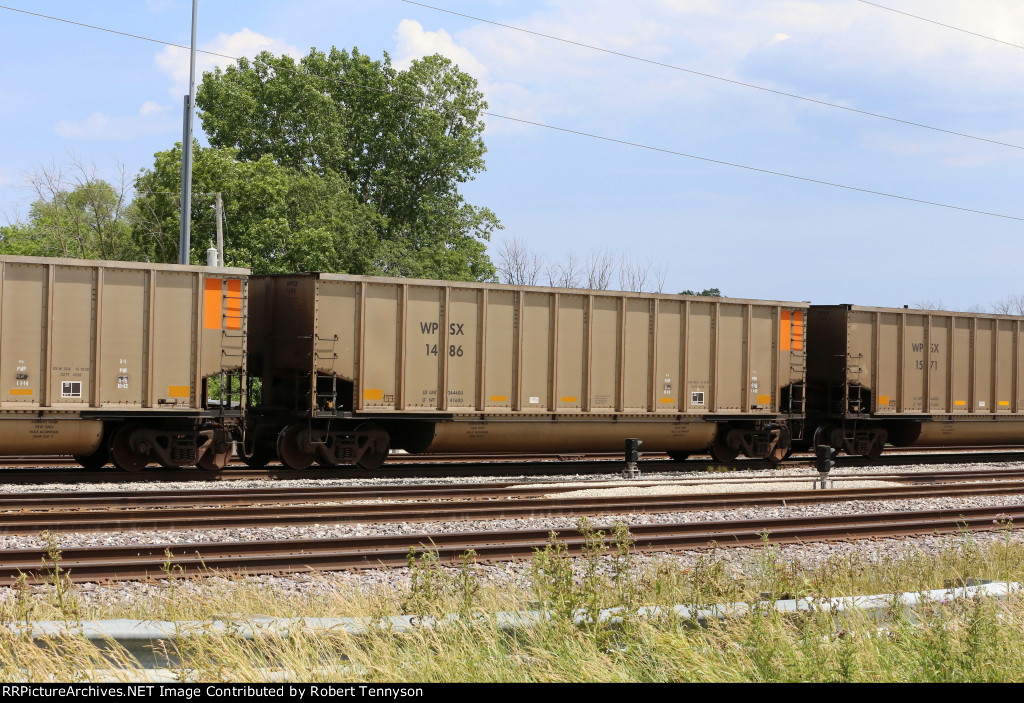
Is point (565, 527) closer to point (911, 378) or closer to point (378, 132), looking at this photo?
point (911, 378)

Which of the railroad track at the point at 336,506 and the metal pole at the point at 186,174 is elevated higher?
the metal pole at the point at 186,174

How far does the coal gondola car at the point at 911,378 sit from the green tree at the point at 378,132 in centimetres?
3063

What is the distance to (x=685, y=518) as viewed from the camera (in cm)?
1359

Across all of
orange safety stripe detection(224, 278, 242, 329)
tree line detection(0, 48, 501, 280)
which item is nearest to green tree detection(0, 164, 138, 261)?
tree line detection(0, 48, 501, 280)

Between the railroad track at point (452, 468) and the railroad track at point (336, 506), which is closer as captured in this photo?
the railroad track at point (336, 506)

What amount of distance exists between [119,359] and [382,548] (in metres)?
8.30

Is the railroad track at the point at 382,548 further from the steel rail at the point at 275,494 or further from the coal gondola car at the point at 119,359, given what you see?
the coal gondola car at the point at 119,359

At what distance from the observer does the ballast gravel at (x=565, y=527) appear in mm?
9328

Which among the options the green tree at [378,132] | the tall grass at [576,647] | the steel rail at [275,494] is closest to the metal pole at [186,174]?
the steel rail at [275,494]

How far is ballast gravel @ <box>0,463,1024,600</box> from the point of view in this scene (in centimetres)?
933

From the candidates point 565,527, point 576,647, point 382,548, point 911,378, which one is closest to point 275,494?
point 382,548

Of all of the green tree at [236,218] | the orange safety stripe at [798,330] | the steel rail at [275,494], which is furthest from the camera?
the green tree at [236,218]

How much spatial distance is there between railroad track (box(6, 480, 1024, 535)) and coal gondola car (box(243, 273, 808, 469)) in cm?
305
